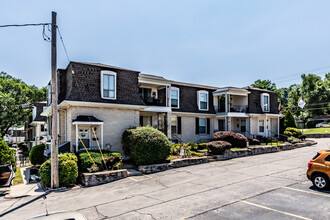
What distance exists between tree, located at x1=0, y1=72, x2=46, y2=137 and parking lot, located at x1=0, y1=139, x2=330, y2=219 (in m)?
27.9

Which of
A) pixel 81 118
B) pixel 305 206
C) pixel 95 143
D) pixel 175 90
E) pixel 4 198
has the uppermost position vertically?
pixel 175 90

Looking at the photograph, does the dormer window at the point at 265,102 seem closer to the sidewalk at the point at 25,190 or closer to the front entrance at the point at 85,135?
the front entrance at the point at 85,135

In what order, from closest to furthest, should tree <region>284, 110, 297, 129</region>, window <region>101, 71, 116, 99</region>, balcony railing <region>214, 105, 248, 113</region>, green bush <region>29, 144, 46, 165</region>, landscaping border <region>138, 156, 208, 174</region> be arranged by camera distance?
1. landscaping border <region>138, 156, 208, 174</region>
2. window <region>101, 71, 116, 99</region>
3. green bush <region>29, 144, 46, 165</region>
4. balcony railing <region>214, 105, 248, 113</region>
5. tree <region>284, 110, 297, 129</region>

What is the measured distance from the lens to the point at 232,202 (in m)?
8.15

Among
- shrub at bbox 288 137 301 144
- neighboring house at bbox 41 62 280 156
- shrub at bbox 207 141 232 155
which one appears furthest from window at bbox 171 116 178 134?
shrub at bbox 288 137 301 144

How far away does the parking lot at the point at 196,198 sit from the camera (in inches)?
287

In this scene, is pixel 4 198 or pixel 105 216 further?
pixel 4 198

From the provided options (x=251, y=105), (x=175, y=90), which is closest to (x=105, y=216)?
(x=175, y=90)

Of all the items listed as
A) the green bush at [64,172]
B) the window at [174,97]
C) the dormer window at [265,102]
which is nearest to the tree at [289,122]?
the dormer window at [265,102]

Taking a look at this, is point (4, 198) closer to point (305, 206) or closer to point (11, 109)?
point (305, 206)

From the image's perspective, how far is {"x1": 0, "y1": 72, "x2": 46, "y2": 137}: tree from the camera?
3478cm

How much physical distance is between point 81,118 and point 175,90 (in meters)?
10.8

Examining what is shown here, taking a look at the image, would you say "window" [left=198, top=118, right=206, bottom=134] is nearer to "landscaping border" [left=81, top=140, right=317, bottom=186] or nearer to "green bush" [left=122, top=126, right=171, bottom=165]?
"landscaping border" [left=81, top=140, right=317, bottom=186]

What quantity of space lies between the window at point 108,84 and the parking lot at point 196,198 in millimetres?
6296
